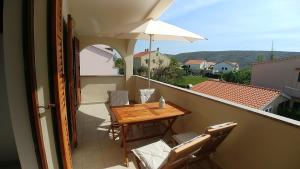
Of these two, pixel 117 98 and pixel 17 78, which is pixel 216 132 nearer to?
pixel 17 78

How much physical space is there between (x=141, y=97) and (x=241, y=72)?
122 ft

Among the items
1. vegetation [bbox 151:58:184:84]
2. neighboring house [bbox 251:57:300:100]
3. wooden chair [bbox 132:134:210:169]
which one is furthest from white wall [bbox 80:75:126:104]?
neighboring house [bbox 251:57:300:100]

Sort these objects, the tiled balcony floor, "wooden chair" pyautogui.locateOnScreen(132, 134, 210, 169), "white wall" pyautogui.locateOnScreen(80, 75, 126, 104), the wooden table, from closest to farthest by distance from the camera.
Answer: "wooden chair" pyautogui.locateOnScreen(132, 134, 210, 169) → the wooden table → the tiled balcony floor → "white wall" pyautogui.locateOnScreen(80, 75, 126, 104)

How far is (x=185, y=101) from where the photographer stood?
3.65 m

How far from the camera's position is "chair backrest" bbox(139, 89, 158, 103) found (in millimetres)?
4387

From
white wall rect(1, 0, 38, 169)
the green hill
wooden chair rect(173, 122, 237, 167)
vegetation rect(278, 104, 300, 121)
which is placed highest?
the green hill

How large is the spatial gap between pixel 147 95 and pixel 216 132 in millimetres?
2592

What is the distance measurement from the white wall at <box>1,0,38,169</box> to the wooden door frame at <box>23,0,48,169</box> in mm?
55

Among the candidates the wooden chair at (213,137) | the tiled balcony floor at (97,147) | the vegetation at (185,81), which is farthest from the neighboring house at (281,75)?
the wooden chair at (213,137)

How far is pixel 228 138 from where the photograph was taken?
2627 millimetres

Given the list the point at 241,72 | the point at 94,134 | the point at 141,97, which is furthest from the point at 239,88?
the point at 241,72

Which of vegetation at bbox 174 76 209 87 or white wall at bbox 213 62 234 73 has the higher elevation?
white wall at bbox 213 62 234 73

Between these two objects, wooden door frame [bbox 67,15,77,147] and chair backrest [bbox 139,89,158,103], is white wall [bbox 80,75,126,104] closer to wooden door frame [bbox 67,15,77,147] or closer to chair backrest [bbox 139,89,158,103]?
chair backrest [bbox 139,89,158,103]

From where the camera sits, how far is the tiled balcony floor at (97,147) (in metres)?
2.92
